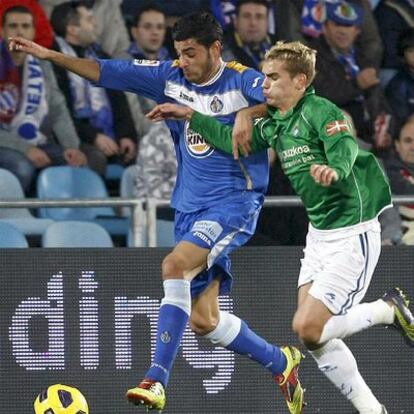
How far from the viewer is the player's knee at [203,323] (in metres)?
9.33

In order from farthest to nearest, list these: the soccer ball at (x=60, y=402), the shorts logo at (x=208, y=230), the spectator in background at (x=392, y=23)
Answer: the spectator in background at (x=392, y=23)
the shorts logo at (x=208, y=230)
the soccer ball at (x=60, y=402)

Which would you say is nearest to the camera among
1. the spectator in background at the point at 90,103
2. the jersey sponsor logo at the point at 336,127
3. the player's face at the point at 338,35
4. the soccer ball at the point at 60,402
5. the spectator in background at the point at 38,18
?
the jersey sponsor logo at the point at 336,127

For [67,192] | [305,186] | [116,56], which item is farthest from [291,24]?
[305,186]

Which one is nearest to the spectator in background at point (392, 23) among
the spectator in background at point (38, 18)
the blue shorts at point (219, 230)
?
the spectator in background at point (38, 18)

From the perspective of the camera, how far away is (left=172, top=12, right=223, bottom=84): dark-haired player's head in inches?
358

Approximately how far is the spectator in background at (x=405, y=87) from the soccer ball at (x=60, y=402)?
4203 millimetres

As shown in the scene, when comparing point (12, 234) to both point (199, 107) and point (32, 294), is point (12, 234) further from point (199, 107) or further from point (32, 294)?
point (199, 107)

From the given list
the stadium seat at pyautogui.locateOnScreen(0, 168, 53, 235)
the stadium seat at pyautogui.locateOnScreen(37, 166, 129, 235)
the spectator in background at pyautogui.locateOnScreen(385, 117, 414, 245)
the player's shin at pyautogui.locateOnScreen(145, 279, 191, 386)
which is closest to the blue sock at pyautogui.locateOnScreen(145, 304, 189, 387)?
the player's shin at pyautogui.locateOnScreen(145, 279, 191, 386)

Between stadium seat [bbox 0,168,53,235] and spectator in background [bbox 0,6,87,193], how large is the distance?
312 millimetres

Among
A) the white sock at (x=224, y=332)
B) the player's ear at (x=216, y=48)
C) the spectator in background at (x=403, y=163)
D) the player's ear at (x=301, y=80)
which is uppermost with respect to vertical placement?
the player's ear at (x=216, y=48)

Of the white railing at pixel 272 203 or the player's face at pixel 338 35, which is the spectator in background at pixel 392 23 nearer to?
the player's face at pixel 338 35

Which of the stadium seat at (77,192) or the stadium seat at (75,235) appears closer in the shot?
the stadium seat at (75,235)

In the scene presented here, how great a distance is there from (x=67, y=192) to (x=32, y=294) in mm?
1615

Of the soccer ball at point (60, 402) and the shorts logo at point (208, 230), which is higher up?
the shorts logo at point (208, 230)
